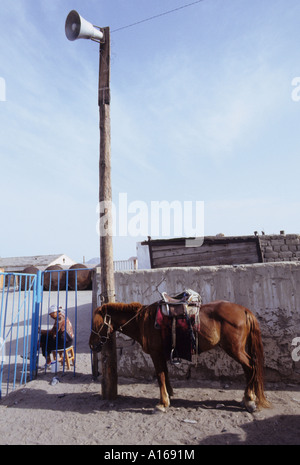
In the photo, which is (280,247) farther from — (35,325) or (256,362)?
(35,325)

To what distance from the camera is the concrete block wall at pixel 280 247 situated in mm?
11773

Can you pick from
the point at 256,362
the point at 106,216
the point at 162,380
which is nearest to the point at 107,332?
the point at 162,380

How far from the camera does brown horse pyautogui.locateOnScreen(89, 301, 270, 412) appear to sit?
4336 millimetres

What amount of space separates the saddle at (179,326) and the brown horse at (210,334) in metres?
0.11

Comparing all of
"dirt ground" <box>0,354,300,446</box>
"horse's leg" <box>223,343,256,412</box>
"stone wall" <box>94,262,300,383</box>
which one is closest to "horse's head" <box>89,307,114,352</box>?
"dirt ground" <box>0,354,300,446</box>

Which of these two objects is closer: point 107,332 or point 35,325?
point 107,332

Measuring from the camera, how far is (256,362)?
4367 millimetres

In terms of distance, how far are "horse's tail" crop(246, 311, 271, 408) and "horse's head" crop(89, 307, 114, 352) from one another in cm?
210

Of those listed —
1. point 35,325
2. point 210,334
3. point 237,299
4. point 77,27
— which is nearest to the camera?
point 210,334

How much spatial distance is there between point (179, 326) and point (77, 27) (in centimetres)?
505

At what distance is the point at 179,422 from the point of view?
13.1 ft

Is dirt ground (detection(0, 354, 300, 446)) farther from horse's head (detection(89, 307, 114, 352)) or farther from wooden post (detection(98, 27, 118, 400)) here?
horse's head (detection(89, 307, 114, 352))

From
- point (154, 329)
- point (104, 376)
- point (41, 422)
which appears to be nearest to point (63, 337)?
point (104, 376)
